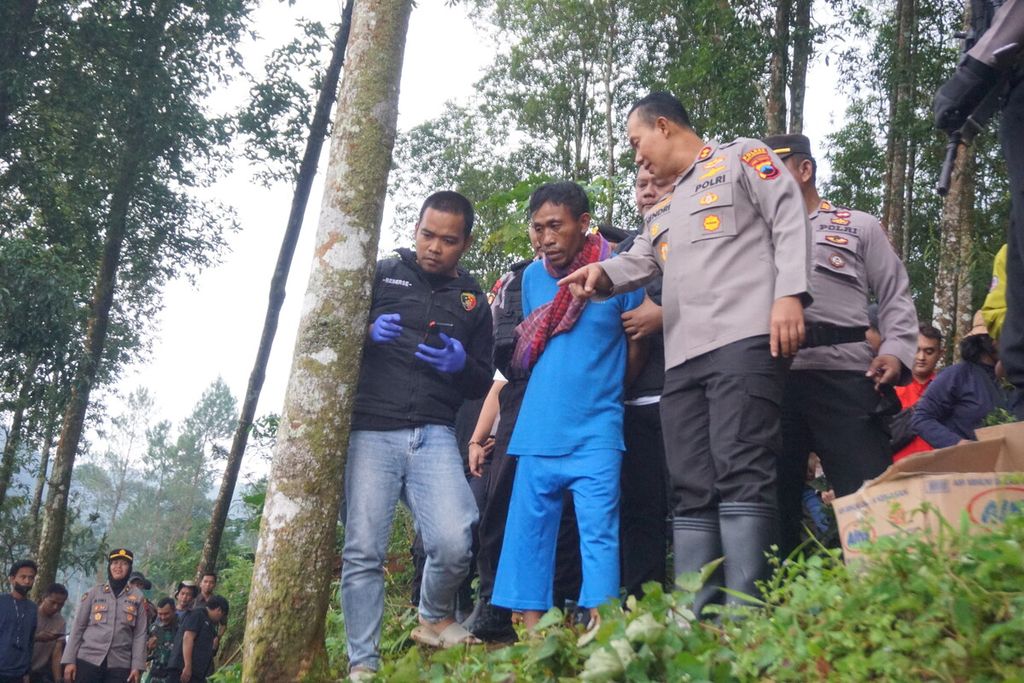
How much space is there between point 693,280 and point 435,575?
5.53ft

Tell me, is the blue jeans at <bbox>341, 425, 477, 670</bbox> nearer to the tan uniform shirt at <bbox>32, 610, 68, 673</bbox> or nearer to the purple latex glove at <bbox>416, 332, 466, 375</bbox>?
the purple latex glove at <bbox>416, 332, 466, 375</bbox>

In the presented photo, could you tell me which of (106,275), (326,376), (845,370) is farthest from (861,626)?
(106,275)

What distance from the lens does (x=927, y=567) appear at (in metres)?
2.23

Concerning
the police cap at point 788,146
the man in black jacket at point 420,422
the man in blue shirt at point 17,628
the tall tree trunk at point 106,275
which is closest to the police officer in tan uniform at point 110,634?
the man in blue shirt at point 17,628

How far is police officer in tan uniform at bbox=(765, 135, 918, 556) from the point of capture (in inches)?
143

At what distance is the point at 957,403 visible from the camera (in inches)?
196

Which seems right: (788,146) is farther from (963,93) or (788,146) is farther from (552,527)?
(552,527)

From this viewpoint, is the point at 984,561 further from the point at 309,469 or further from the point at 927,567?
the point at 309,469

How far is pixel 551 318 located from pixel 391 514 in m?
1.11

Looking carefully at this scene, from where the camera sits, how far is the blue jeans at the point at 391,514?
3828 mm

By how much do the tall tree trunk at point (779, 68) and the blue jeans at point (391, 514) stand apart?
9731mm

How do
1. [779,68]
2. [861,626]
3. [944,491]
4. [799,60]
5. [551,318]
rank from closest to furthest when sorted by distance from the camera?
[861,626], [944,491], [551,318], [779,68], [799,60]

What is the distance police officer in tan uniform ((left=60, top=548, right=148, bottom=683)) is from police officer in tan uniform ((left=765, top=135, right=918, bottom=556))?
30.8 ft

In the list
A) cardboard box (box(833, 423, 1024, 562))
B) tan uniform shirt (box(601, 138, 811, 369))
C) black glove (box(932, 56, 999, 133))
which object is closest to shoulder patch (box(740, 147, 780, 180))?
tan uniform shirt (box(601, 138, 811, 369))
